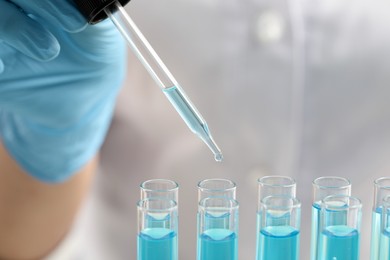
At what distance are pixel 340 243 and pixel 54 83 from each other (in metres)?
0.60

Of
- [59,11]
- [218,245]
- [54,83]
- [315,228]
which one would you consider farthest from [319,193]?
[54,83]

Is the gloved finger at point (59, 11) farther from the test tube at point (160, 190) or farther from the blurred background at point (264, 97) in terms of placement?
the blurred background at point (264, 97)

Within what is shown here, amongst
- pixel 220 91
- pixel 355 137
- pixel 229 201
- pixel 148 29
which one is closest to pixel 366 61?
pixel 355 137

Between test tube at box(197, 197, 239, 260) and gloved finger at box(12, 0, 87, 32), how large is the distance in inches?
11.5

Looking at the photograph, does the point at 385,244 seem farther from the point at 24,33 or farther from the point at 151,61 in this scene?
the point at 24,33

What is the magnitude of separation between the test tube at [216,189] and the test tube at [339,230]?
4.8 inches

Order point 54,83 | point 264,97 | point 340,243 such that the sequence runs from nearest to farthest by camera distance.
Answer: point 340,243
point 54,83
point 264,97

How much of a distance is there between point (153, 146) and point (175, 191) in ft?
1.74

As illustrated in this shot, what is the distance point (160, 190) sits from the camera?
965mm

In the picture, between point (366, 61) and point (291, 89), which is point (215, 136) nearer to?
point (291, 89)

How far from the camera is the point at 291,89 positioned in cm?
141

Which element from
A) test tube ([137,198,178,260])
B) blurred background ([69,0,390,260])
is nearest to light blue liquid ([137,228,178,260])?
test tube ([137,198,178,260])

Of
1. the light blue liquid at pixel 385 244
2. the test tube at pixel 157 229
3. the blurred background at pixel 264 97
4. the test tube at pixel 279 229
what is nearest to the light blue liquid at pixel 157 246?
the test tube at pixel 157 229

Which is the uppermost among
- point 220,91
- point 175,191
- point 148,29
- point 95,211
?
point 148,29
